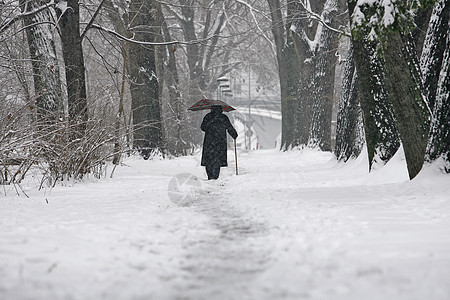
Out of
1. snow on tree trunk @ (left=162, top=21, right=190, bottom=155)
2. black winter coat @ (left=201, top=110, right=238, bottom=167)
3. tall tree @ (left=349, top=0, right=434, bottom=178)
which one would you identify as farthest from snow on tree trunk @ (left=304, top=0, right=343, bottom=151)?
tall tree @ (left=349, top=0, right=434, bottom=178)

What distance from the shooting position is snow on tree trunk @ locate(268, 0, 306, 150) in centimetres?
2067

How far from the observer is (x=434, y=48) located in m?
7.32

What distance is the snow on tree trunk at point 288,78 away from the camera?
20672 mm

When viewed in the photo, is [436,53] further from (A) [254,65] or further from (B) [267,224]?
(A) [254,65]

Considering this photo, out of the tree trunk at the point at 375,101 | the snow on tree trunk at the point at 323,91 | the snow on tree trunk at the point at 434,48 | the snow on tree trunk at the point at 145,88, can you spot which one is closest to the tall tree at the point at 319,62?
the snow on tree trunk at the point at 323,91

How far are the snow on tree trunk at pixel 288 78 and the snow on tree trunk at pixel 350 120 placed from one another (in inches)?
330

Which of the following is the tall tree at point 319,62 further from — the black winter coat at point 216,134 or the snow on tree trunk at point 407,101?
the snow on tree trunk at point 407,101

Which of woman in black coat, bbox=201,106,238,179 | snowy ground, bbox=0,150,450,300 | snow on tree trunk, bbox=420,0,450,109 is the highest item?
snow on tree trunk, bbox=420,0,450,109

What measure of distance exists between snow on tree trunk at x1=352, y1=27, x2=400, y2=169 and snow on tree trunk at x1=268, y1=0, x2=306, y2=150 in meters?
11.6

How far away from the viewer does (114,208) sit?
5930mm

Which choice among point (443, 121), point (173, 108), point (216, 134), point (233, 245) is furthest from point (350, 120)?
point (173, 108)

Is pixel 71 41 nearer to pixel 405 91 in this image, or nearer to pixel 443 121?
pixel 405 91

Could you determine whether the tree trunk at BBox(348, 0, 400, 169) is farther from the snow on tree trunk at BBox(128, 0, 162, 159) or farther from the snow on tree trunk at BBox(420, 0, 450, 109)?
the snow on tree trunk at BBox(128, 0, 162, 159)

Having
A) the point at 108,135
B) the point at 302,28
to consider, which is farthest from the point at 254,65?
the point at 108,135
